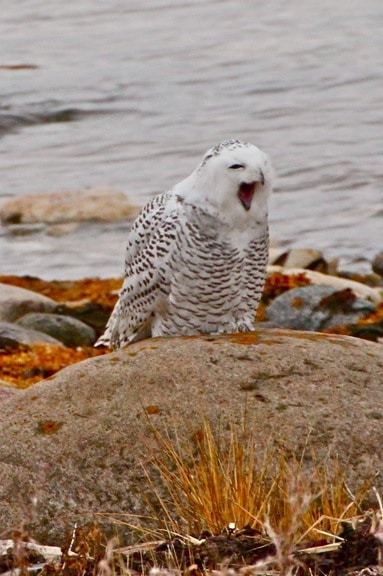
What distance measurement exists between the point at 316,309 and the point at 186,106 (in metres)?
11.7

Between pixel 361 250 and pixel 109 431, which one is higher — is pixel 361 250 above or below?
below

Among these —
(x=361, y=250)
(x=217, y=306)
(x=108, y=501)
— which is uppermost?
(x=217, y=306)

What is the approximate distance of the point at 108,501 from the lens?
5234 mm

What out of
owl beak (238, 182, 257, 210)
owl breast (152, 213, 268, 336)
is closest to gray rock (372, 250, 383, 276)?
owl breast (152, 213, 268, 336)

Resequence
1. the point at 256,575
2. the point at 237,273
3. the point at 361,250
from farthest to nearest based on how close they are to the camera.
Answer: the point at 361,250
the point at 237,273
the point at 256,575

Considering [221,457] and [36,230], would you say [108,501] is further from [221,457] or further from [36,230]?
[36,230]

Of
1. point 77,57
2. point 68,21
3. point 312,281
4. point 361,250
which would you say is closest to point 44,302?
point 312,281

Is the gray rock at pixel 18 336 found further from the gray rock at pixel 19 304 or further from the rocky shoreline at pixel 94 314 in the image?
the gray rock at pixel 19 304

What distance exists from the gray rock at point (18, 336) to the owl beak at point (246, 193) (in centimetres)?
419

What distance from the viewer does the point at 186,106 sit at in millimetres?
21953

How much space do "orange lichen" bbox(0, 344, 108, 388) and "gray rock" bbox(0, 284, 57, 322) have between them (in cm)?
127

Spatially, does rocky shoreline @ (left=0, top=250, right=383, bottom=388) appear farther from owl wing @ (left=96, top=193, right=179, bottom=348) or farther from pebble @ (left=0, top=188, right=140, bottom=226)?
pebble @ (left=0, top=188, right=140, bottom=226)

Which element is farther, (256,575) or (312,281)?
(312,281)

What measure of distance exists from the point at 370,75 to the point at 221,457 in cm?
1885
